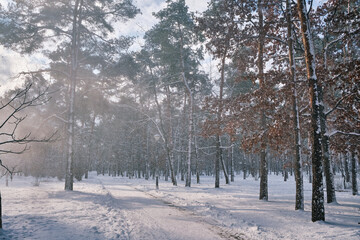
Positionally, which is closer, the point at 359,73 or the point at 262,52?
the point at 359,73

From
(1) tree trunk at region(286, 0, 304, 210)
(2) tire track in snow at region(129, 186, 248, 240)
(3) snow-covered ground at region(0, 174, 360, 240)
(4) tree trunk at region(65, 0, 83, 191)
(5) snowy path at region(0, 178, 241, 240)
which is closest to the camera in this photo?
(5) snowy path at region(0, 178, 241, 240)

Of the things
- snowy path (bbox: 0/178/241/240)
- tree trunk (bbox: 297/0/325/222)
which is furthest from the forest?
snowy path (bbox: 0/178/241/240)

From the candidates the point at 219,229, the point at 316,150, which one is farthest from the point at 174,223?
the point at 316,150

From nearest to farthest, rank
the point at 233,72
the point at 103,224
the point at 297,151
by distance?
the point at 103,224 → the point at 297,151 → the point at 233,72

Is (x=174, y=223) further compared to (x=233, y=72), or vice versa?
(x=233, y=72)

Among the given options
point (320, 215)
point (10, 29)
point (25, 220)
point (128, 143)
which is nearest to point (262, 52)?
point (320, 215)

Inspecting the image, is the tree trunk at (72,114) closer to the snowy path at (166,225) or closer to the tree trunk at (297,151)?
the snowy path at (166,225)

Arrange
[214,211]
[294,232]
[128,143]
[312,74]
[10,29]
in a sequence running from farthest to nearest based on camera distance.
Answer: [128,143], [10,29], [214,211], [312,74], [294,232]

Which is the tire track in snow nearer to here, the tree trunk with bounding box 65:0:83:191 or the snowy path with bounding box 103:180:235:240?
the snowy path with bounding box 103:180:235:240

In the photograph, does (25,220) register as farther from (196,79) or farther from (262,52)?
(196,79)

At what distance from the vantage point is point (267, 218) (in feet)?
25.9

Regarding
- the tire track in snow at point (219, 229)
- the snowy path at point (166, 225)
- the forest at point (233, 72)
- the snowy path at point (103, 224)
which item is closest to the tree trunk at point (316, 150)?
the forest at point (233, 72)

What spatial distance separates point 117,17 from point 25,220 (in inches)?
569

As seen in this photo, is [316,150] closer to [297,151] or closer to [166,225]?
[297,151]
